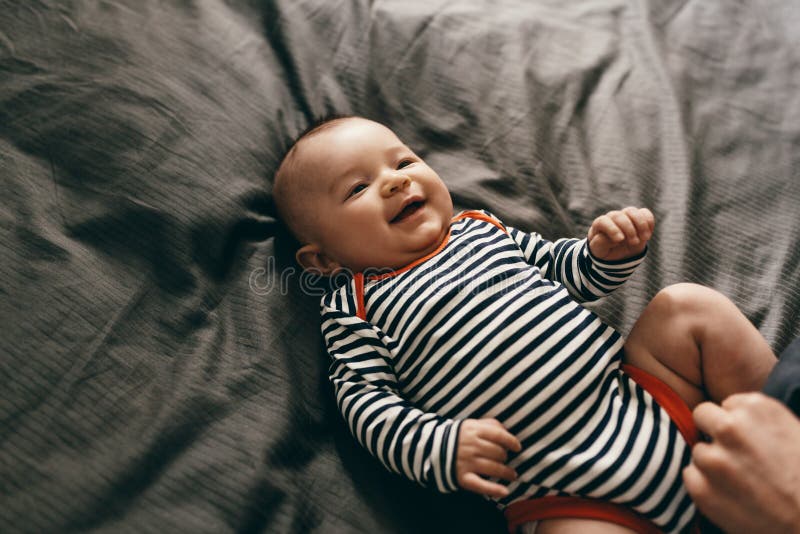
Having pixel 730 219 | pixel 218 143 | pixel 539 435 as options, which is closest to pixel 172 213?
pixel 218 143

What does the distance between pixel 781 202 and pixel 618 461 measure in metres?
0.57

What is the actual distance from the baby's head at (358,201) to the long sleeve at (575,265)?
5.5 inches

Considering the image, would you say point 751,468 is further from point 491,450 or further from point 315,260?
point 315,260

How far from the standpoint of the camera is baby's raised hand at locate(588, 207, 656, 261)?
2.67 feet

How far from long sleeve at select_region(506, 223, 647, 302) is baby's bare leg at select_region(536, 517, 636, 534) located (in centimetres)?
32

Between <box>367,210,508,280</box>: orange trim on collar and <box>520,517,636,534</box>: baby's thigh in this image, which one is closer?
<box>520,517,636,534</box>: baby's thigh

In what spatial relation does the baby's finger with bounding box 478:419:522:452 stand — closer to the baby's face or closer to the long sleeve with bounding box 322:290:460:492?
the long sleeve with bounding box 322:290:460:492

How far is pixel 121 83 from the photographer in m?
→ 0.90

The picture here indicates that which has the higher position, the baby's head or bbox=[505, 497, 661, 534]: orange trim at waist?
the baby's head

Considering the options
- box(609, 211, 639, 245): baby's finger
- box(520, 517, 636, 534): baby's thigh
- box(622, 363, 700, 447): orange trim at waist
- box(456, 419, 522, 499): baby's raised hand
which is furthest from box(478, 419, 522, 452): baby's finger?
box(609, 211, 639, 245): baby's finger

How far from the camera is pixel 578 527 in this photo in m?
0.70

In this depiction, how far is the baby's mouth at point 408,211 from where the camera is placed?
2.99 feet

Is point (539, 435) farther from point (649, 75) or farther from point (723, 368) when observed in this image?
point (649, 75)

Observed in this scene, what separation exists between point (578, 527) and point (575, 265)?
1.18 ft
